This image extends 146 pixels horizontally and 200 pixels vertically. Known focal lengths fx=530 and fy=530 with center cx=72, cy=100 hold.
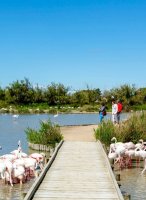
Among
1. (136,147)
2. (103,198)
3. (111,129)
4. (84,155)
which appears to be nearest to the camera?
(103,198)

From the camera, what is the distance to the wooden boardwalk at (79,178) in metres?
11.6

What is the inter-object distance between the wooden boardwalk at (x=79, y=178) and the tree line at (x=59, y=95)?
57.4 metres

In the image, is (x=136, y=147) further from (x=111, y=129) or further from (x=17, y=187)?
(x=17, y=187)

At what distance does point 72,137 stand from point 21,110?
41.0 m

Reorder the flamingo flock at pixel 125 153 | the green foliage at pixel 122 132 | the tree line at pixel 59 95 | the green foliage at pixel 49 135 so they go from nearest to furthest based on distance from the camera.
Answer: the flamingo flock at pixel 125 153
the green foliage at pixel 122 132
the green foliage at pixel 49 135
the tree line at pixel 59 95

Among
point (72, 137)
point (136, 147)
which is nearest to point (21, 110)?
point (72, 137)

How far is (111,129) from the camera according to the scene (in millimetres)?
21906

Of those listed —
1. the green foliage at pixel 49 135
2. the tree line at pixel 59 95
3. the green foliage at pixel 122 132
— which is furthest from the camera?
the tree line at pixel 59 95

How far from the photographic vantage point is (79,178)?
13.8 metres

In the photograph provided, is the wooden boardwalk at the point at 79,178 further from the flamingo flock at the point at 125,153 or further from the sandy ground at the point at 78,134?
the sandy ground at the point at 78,134

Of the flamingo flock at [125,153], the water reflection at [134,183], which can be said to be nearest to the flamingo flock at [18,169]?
the water reflection at [134,183]

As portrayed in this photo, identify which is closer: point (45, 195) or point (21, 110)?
point (45, 195)

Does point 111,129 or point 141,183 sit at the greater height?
point 111,129

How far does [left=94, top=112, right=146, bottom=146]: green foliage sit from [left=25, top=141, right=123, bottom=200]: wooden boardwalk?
2488mm
